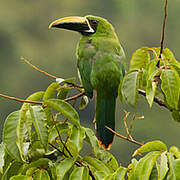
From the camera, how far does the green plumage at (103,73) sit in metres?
2.29

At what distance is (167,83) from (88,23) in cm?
94

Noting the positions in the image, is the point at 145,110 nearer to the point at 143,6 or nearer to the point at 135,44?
the point at 135,44

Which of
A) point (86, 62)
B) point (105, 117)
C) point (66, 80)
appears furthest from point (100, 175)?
point (86, 62)

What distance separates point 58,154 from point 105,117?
0.54m

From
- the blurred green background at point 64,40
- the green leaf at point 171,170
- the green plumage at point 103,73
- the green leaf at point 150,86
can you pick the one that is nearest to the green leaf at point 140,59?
the green plumage at point 103,73

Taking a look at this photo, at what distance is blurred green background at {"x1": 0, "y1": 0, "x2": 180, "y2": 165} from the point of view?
51.5 feet

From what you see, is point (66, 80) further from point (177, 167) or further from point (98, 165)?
point (177, 167)

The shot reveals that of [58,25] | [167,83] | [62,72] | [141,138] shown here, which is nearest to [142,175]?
[167,83]

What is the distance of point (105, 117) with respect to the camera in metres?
2.29

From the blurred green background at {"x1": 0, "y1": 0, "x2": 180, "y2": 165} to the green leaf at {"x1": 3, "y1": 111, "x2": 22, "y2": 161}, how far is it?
1253 centimetres

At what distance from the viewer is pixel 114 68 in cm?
234

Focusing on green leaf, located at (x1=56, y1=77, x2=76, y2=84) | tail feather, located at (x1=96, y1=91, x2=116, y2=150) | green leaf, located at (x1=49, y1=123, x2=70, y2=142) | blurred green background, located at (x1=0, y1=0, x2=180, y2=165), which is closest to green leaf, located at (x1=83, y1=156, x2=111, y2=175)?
green leaf, located at (x1=49, y1=123, x2=70, y2=142)

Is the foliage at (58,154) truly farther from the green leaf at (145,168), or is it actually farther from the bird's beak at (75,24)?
the bird's beak at (75,24)

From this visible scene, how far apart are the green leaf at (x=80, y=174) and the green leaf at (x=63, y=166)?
23 millimetres
